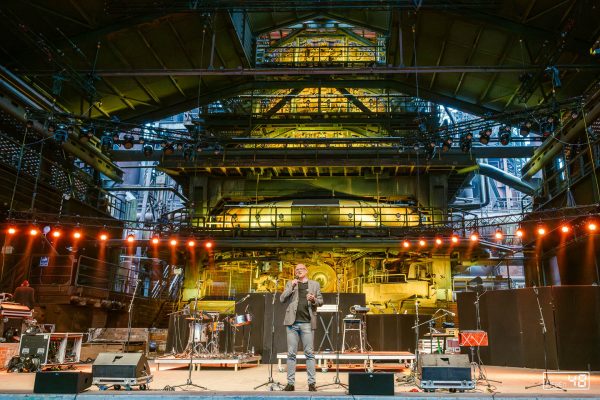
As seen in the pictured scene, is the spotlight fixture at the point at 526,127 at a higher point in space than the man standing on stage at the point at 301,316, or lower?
higher

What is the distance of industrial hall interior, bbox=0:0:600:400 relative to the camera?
1216cm

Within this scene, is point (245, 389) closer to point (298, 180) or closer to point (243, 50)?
point (298, 180)

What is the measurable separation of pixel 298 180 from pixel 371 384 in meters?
16.7

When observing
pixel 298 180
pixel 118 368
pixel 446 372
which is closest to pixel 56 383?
pixel 118 368

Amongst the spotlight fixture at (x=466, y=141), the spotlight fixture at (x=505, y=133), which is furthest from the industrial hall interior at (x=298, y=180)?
the spotlight fixture at (x=505, y=133)

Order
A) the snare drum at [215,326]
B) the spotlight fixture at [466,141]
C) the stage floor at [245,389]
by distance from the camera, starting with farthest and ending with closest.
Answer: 1. the spotlight fixture at [466,141]
2. the snare drum at [215,326]
3. the stage floor at [245,389]

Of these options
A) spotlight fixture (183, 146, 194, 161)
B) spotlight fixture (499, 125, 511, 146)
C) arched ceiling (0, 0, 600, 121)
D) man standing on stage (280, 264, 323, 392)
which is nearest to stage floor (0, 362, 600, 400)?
man standing on stage (280, 264, 323, 392)

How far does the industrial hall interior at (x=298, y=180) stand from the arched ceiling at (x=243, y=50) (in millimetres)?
93

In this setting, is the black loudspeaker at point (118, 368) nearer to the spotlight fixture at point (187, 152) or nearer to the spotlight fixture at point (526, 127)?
the spotlight fixture at point (187, 152)

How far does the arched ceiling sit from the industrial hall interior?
0.09 meters

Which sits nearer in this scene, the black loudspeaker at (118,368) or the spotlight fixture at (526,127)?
the black loudspeaker at (118,368)

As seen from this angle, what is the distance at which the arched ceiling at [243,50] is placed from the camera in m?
14.9

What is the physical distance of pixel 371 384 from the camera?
18.7 feet

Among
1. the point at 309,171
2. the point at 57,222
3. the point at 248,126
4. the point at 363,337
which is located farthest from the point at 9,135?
the point at 363,337
